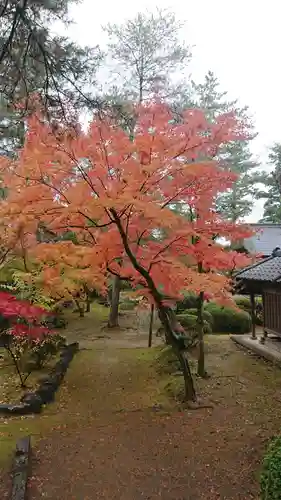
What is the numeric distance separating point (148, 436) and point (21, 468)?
1794mm

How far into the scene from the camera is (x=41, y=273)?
980 centimetres

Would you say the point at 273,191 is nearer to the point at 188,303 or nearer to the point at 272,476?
the point at 188,303

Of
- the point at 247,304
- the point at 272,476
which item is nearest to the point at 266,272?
the point at 272,476

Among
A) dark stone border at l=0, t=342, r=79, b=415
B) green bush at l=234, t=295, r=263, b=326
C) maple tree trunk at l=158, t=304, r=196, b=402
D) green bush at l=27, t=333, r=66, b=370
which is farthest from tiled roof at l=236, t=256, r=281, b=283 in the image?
green bush at l=234, t=295, r=263, b=326

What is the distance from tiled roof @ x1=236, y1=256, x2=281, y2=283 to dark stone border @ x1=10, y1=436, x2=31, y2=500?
5.75 metres

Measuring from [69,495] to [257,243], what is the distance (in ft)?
57.9

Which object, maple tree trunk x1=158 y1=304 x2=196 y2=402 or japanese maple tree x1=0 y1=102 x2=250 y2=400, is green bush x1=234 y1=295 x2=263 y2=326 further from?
maple tree trunk x1=158 y1=304 x2=196 y2=402

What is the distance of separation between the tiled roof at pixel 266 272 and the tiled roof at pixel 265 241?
8.42m

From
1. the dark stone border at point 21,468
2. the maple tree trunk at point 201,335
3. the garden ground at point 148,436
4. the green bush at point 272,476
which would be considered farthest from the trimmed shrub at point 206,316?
the green bush at point 272,476

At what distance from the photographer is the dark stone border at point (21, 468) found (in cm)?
429

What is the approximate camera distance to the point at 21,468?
4.71 meters

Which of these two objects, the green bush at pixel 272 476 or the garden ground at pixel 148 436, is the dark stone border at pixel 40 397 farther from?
the green bush at pixel 272 476

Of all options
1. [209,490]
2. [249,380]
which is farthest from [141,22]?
[209,490]

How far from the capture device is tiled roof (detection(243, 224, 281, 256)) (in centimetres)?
1995
